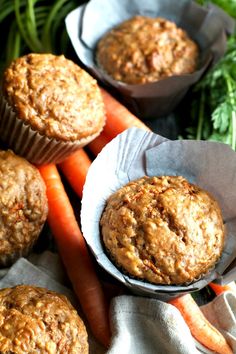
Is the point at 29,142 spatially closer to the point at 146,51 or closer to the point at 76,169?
the point at 76,169

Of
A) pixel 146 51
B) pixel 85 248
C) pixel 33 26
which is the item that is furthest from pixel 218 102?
pixel 85 248

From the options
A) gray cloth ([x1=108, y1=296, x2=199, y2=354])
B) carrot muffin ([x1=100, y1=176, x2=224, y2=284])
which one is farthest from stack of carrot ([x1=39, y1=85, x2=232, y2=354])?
carrot muffin ([x1=100, y1=176, x2=224, y2=284])

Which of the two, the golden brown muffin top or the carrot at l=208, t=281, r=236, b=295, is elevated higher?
the golden brown muffin top

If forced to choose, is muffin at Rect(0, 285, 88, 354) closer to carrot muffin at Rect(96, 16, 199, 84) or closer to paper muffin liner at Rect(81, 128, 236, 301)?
paper muffin liner at Rect(81, 128, 236, 301)

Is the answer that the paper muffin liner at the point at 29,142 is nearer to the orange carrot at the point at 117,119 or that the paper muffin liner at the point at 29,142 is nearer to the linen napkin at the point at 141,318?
the orange carrot at the point at 117,119

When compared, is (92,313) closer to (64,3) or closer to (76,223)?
(76,223)

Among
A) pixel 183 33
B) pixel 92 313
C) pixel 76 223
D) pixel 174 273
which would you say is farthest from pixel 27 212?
pixel 183 33
